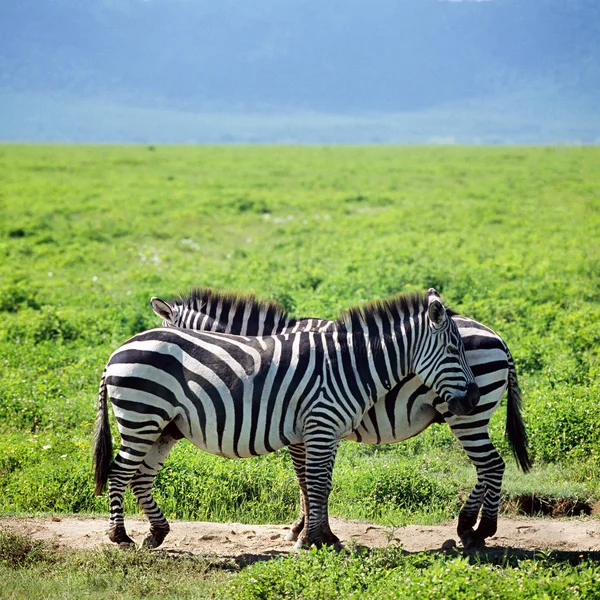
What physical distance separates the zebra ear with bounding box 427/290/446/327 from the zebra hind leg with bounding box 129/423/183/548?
2.32 metres

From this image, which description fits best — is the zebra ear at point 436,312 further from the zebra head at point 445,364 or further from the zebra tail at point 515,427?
the zebra tail at point 515,427

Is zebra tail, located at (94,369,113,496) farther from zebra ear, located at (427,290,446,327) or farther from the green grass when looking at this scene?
zebra ear, located at (427,290,446,327)

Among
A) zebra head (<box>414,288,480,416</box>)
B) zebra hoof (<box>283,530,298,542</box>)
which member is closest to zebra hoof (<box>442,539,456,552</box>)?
zebra head (<box>414,288,480,416</box>)

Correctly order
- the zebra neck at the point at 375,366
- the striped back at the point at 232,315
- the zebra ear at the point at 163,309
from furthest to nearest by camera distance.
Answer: the zebra ear at the point at 163,309 → the striped back at the point at 232,315 → the zebra neck at the point at 375,366

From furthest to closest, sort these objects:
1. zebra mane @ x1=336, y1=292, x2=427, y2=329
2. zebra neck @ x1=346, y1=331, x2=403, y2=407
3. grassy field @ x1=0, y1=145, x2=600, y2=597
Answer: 1. grassy field @ x1=0, y1=145, x2=600, y2=597
2. zebra mane @ x1=336, y1=292, x2=427, y2=329
3. zebra neck @ x1=346, y1=331, x2=403, y2=407

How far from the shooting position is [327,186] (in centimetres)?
3509

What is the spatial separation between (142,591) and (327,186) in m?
29.9

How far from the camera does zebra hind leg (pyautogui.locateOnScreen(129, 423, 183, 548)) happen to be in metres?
7.10

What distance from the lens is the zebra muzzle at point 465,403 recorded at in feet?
22.2

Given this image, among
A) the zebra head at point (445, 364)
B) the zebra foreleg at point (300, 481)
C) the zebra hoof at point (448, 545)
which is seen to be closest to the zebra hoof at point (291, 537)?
the zebra foreleg at point (300, 481)

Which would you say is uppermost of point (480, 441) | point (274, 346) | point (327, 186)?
point (327, 186)

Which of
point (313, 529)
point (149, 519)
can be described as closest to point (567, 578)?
point (313, 529)

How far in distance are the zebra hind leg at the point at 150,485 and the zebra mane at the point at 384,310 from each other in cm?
172

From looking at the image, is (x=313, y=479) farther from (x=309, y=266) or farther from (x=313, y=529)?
(x=309, y=266)
